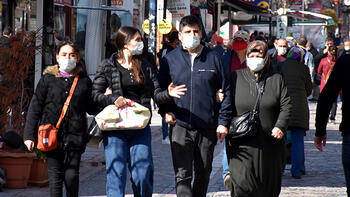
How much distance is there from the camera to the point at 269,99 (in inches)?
259

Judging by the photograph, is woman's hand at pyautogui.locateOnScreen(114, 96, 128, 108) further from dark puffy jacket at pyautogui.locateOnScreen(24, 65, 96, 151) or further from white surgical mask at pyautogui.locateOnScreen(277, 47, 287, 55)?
white surgical mask at pyautogui.locateOnScreen(277, 47, 287, 55)

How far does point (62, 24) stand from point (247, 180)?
1588cm

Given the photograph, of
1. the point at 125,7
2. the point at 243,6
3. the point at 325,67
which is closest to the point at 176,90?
the point at 125,7

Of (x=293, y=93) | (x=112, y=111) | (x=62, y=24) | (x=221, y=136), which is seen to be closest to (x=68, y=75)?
(x=112, y=111)

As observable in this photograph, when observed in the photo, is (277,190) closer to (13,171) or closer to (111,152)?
(111,152)

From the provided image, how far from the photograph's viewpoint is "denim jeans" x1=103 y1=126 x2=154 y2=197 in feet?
21.2

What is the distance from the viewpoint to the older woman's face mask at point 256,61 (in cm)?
662

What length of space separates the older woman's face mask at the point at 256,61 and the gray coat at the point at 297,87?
3344mm

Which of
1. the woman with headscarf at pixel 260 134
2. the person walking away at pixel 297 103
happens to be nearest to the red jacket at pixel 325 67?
the person walking away at pixel 297 103

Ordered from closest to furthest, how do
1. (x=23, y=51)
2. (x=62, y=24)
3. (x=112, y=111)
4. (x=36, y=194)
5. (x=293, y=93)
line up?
(x=112, y=111)
(x=36, y=194)
(x=23, y=51)
(x=293, y=93)
(x=62, y=24)

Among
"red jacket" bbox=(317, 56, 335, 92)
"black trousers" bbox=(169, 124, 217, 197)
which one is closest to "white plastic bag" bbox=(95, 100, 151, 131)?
"black trousers" bbox=(169, 124, 217, 197)

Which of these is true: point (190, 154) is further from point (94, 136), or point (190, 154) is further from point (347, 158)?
point (347, 158)

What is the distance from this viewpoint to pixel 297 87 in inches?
392

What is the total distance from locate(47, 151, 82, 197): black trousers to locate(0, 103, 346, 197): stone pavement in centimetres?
185
